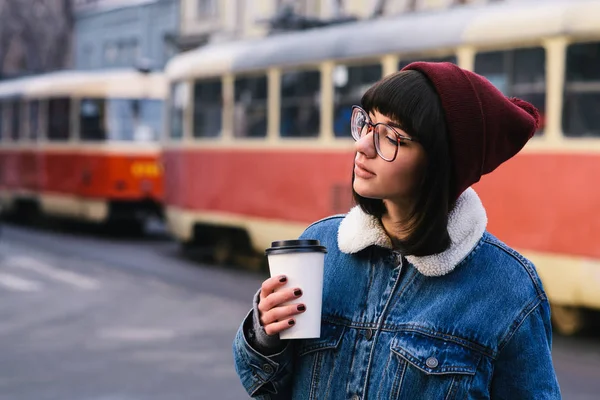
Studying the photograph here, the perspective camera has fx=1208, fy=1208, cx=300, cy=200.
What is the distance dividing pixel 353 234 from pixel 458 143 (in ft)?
0.94

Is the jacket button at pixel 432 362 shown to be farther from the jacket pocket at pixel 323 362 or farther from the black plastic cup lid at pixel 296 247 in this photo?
the black plastic cup lid at pixel 296 247

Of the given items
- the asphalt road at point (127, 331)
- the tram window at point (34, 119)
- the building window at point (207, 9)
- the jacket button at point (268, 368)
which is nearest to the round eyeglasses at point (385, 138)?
the jacket button at point (268, 368)

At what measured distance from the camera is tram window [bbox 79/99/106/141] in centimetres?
2197

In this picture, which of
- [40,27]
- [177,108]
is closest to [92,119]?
[177,108]

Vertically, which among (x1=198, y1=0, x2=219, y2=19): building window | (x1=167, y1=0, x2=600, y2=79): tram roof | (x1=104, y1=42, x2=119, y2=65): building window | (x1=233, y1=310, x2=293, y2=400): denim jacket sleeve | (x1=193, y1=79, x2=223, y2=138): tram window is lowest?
(x1=233, y1=310, x2=293, y2=400): denim jacket sleeve

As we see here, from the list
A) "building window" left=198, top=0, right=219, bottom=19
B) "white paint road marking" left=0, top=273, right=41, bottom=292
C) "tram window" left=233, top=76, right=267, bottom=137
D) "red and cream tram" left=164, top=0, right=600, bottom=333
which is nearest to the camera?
"red and cream tram" left=164, top=0, right=600, bottom=333

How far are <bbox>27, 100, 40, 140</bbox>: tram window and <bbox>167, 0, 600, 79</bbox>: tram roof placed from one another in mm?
8218

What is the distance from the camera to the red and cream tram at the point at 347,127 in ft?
32.6

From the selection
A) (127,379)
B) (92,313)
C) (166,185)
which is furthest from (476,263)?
(166,185)

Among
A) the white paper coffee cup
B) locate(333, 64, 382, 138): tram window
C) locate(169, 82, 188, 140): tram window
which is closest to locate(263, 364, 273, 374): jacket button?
the white paper coffee cup

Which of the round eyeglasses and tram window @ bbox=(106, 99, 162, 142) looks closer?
the round eyeglasses

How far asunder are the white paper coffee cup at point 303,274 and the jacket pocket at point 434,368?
0.58 feet

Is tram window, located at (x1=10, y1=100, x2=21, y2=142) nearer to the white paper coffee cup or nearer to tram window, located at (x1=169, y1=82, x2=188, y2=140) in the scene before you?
tram window, located at (x1=169, y1=82, x2=188, y2=140)

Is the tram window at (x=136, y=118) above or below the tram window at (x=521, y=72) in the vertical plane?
below
